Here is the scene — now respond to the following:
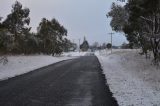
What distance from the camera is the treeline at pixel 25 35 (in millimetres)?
41938

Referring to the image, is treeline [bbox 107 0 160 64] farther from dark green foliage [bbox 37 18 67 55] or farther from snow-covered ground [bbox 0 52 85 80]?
dark green foliage [bbox 37 18 67 55]

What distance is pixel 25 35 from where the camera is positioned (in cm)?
5191

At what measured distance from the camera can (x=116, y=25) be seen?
2142 inches

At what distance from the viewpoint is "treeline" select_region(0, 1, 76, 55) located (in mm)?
41938

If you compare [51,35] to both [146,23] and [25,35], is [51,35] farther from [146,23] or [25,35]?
[146,23]

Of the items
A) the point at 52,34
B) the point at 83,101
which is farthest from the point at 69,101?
the point at 52,34

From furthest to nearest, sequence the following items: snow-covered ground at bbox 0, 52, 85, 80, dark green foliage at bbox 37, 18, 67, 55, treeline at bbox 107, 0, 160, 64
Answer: dark green foliage at bbox 37, 18, 67, 55, treeline at bbox 107, 0, 160, 64, snow-covered ground at bbox 0, 52, 85, 80

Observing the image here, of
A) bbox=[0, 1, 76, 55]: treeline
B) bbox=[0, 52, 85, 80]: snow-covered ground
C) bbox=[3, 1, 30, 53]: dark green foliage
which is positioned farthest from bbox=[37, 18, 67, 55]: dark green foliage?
bbox=[0, 52, 85, 80]: snow-covered ground

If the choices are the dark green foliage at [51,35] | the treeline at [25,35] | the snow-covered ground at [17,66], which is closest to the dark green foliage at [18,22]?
the treeline at [25,35]

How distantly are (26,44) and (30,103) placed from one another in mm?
43359

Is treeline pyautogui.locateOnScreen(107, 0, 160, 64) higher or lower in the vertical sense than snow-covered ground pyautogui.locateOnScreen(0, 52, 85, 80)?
higher

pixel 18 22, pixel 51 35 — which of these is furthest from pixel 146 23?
pixel 51 35

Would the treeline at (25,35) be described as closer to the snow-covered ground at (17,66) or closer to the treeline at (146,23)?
the snow-covered ground at (17,66)

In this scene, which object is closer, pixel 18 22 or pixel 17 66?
pixel 17 66
